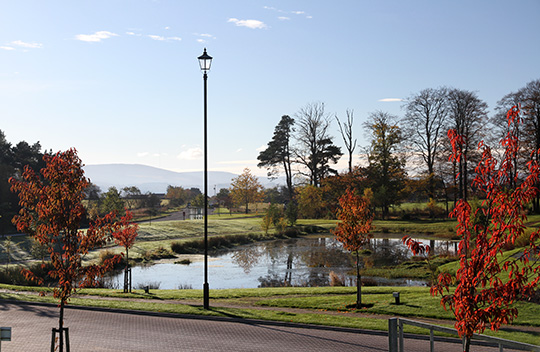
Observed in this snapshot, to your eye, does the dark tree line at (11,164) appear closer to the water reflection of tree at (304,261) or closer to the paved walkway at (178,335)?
the water reflection of tree at (304,261)

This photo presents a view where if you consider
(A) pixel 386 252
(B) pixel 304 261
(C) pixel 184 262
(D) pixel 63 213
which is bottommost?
(C) pixel 184 262

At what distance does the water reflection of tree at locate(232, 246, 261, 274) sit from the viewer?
35.7 meters

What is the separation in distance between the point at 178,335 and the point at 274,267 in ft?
68.0

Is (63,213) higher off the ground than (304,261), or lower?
higher

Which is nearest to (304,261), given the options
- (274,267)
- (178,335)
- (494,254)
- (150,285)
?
(274,267)

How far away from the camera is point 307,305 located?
734 inches

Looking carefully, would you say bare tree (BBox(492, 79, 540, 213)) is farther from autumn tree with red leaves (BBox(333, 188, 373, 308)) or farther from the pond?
autumn tree with red leaves (BBox(333, 188, 373, 308))

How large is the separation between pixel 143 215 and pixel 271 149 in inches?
988

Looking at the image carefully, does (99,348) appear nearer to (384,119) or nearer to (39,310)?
(39,310)

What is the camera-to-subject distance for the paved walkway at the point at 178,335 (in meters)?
12.9

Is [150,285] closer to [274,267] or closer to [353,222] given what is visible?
[274,267]

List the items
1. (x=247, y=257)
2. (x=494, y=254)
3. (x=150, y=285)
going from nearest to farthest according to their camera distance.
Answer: (x=494, y=254)
(x=150, y=285)
(x=247, y=257)

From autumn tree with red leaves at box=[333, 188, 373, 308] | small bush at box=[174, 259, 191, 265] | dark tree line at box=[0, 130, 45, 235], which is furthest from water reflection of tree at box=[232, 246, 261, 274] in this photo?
dark tree line at box=[0, 130, 45, 235]

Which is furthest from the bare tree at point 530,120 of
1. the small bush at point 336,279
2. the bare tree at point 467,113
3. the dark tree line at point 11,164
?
the dark tree line at point 11,164
